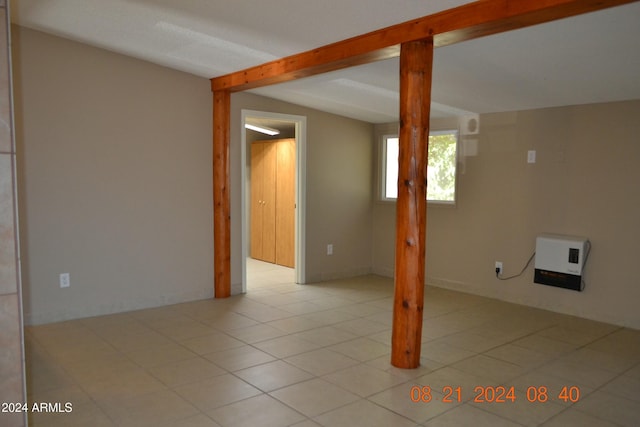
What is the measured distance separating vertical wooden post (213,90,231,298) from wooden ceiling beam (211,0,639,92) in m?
0.85

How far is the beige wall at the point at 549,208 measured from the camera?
425cm

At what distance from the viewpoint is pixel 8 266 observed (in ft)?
4.89

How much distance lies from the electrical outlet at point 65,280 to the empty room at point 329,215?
12 millimetres

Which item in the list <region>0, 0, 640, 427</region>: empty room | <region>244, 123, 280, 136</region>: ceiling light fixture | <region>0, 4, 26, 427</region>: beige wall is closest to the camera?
<region>0, 4, 26, 427</region>: beige wall

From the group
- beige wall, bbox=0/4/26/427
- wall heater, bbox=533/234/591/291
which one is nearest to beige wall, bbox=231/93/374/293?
wall heater, bbox=533/234/591/291

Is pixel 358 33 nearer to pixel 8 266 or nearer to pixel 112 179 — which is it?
pixel 8 266

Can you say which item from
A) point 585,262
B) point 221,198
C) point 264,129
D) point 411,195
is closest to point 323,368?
point 411,195

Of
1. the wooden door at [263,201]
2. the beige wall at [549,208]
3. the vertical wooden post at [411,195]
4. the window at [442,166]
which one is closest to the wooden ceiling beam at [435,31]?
the vertical wooden post at [411,195]

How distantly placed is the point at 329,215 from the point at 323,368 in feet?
9.88

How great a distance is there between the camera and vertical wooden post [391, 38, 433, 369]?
305cm

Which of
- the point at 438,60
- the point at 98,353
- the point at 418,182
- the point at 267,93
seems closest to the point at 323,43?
the point at 438,60

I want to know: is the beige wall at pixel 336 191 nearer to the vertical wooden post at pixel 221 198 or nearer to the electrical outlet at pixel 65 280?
the vertical wooden post at pixel 221 198

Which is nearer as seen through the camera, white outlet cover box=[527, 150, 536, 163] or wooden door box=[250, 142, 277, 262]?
white outlet cover box=[527, 150, 536, 163]

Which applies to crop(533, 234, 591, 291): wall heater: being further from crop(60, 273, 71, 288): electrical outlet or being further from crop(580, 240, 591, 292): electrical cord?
crop(60, 273, 71, 288): electrical outlet
